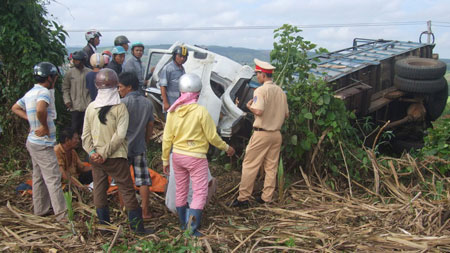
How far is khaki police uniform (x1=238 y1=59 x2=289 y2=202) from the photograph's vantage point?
182 inches

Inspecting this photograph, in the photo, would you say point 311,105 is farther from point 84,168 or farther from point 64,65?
point 64,65

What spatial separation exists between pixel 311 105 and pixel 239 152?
62.7 inches

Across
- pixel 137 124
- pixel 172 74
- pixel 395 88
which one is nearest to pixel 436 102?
pixel 395 88

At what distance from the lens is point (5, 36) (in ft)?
20.2

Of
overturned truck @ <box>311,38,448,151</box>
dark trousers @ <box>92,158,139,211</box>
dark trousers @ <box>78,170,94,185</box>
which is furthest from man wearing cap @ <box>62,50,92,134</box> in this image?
overturned truck @ <box>311,38,448,151</box>

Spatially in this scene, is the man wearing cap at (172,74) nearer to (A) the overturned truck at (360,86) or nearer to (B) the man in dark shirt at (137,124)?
(A) the overturned truck at (360,86)

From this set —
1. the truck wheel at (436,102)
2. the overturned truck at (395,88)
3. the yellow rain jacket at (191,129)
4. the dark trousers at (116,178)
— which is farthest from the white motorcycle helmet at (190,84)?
the truck wheel at (436,102)

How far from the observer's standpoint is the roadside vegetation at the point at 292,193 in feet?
11.9

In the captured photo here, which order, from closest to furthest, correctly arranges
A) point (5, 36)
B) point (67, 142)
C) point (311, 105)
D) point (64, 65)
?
point (67, 142), point (311, 105), point (5, 36), point (64, 65)

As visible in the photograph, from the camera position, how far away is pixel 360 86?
7.37 m

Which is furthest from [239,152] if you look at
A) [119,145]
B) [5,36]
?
[5,36]

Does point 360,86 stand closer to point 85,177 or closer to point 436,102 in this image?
point 436,102

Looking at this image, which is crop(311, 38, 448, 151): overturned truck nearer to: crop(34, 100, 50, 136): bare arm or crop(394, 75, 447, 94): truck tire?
crop(394, 75, 447, 94): truck tire

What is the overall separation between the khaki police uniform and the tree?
3726 mm
